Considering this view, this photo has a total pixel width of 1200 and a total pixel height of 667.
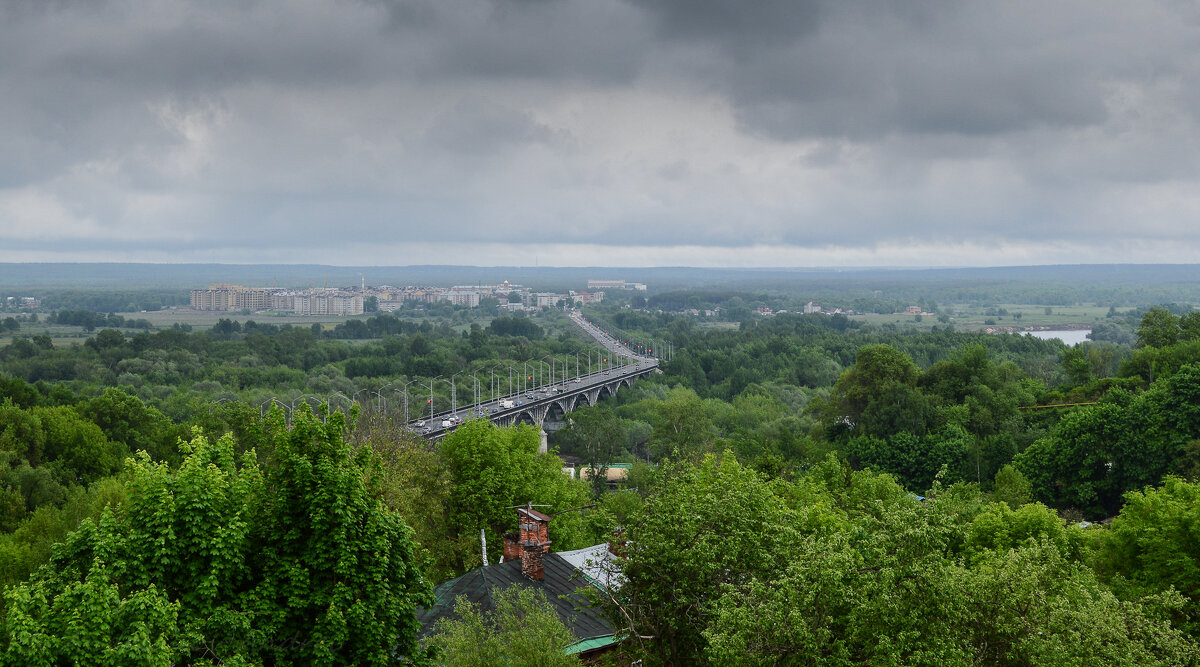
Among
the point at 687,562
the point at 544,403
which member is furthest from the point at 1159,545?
the point at 544,403

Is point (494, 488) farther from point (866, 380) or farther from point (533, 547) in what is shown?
point (866, 380)

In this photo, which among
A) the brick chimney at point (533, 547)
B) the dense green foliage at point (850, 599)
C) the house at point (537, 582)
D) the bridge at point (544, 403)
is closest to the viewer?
the dense green foliage at point (850, 599)

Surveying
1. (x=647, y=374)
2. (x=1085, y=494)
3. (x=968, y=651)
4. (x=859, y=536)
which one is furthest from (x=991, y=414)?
(x=647, y=374)

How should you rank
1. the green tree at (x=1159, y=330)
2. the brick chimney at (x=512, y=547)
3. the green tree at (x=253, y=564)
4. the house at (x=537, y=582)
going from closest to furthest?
1. the green tree at (x=253, y=564)
2. the house at (x=537, y=582)
3. the brick chimney at (x=512, y=547)
4. the green tree at (x=1159, y=330)

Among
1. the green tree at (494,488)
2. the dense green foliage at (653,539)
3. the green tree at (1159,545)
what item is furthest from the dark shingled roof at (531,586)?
the green tree at (1159,545)

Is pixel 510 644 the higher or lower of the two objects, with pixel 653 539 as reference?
lower

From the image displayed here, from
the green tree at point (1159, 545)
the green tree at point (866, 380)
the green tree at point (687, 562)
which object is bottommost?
the green tree at point (866, 380)

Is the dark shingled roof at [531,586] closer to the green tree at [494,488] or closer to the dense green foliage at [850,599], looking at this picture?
the dense green foliage at [850,599]

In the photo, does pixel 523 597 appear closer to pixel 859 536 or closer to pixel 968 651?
pixel 859 536
